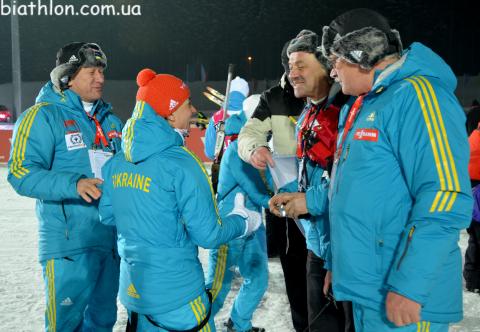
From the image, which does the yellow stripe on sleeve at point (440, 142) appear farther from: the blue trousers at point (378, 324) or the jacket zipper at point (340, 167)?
the blue trousers at point (378, 324)

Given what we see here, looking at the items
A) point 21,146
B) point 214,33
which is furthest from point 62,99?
point 214,33

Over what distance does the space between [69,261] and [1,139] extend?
41.6ft

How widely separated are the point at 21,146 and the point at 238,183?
143cm

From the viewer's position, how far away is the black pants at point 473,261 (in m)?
4.93

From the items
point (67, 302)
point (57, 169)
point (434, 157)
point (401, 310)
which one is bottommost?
point (67, 302)

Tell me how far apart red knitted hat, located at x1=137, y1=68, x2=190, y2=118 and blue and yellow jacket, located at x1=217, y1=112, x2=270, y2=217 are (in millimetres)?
1081

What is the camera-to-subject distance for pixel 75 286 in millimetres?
3189

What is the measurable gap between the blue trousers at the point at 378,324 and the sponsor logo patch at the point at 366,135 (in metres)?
0.61

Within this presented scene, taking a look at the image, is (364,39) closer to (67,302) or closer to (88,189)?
(88,189)

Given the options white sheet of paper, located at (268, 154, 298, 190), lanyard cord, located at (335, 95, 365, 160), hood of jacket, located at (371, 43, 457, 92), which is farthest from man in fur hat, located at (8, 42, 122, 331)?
hood of jacket, located at (371, 43, 457, 92)

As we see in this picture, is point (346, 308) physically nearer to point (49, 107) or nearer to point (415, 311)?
point (415, 311)

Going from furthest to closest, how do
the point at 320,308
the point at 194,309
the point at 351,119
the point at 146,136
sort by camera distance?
the point at 320,308 → the point at 194,309 → the point at 146,136 → the point at 351,119

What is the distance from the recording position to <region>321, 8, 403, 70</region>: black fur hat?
1974 mm

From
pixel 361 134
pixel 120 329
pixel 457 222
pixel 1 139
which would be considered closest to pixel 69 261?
pixel 120 329
